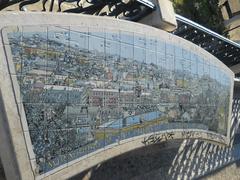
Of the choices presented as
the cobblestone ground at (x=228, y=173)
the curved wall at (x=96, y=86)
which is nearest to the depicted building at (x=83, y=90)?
the curved wall at (x=96, y=86)

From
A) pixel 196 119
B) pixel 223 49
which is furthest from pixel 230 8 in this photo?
pixel 196 119

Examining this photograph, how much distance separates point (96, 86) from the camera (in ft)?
41.1

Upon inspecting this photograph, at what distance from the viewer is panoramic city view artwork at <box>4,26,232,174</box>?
10531 millimetres

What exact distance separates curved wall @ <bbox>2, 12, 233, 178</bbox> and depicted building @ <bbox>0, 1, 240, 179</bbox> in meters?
0.03

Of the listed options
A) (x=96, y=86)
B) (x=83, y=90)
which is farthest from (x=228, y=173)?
(x=83, y=90)

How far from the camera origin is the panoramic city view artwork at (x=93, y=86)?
10.5m

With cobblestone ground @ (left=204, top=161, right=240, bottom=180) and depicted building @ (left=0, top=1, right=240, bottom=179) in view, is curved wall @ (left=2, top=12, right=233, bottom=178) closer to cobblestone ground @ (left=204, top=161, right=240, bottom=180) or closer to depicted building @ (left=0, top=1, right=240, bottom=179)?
depicted building @ (left=0, top=1, right=240, bottom=179)

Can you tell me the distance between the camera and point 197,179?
2325cm

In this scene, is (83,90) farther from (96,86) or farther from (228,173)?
(228,173)

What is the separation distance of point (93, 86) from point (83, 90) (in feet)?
1.53

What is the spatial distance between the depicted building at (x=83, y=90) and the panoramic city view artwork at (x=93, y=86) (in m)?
0.03

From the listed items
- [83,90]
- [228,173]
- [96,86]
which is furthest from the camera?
[228,173]

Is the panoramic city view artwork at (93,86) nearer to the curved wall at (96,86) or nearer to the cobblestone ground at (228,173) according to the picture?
the curved wall at (96,86)

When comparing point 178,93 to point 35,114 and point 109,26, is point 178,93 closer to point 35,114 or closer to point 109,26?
point 109,26
